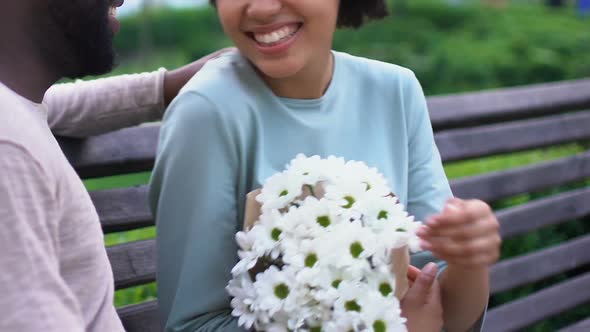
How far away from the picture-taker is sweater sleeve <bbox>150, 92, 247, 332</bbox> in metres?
1.99

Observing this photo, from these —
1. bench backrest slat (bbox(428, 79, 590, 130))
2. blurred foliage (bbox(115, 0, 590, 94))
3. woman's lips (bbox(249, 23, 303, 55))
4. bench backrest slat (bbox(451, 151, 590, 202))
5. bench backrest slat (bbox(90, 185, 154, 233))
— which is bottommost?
blurred foliage (bbox(115, 0, 590, 94))

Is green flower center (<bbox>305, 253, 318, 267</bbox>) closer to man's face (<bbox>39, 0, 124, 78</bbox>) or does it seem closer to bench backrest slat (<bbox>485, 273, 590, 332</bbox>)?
man's face (<bbox>39, 0, 124, 78</bbox>)

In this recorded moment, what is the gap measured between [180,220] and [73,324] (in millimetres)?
636

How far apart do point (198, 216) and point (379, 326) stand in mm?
471

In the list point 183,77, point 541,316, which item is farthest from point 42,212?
point 541,316

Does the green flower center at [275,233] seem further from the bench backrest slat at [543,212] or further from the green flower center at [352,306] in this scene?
the bench backrest slat at [543,212]

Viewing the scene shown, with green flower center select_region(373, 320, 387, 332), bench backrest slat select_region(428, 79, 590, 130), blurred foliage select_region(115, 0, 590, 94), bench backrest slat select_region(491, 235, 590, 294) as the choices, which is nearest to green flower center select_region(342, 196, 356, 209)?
green flower center select_region(373, 320, 387, 332)

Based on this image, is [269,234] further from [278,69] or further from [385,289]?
[278,69]

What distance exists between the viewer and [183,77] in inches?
95.0

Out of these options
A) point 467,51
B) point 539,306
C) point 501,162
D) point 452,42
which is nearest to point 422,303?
point 539,306

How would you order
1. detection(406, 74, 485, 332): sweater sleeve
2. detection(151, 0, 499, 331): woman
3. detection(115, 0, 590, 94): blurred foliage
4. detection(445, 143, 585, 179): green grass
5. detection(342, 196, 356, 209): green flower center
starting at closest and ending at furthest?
detection(342, 196, 356, 209): green flower center, detection(151, 0, 499, 331): woman, detection(406, 74, 485, 332): sweater sleeve, detection(445, 143, 585, 179): green grass, detection(115, 0, 590, 94): blurred foliage

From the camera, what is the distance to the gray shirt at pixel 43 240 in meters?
1.32

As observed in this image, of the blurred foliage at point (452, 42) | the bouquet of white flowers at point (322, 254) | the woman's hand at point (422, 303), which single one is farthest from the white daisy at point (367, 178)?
the blurred foliage at point (452, 42)

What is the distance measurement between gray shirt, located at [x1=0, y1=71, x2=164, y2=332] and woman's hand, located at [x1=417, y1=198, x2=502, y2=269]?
2.13 feet
